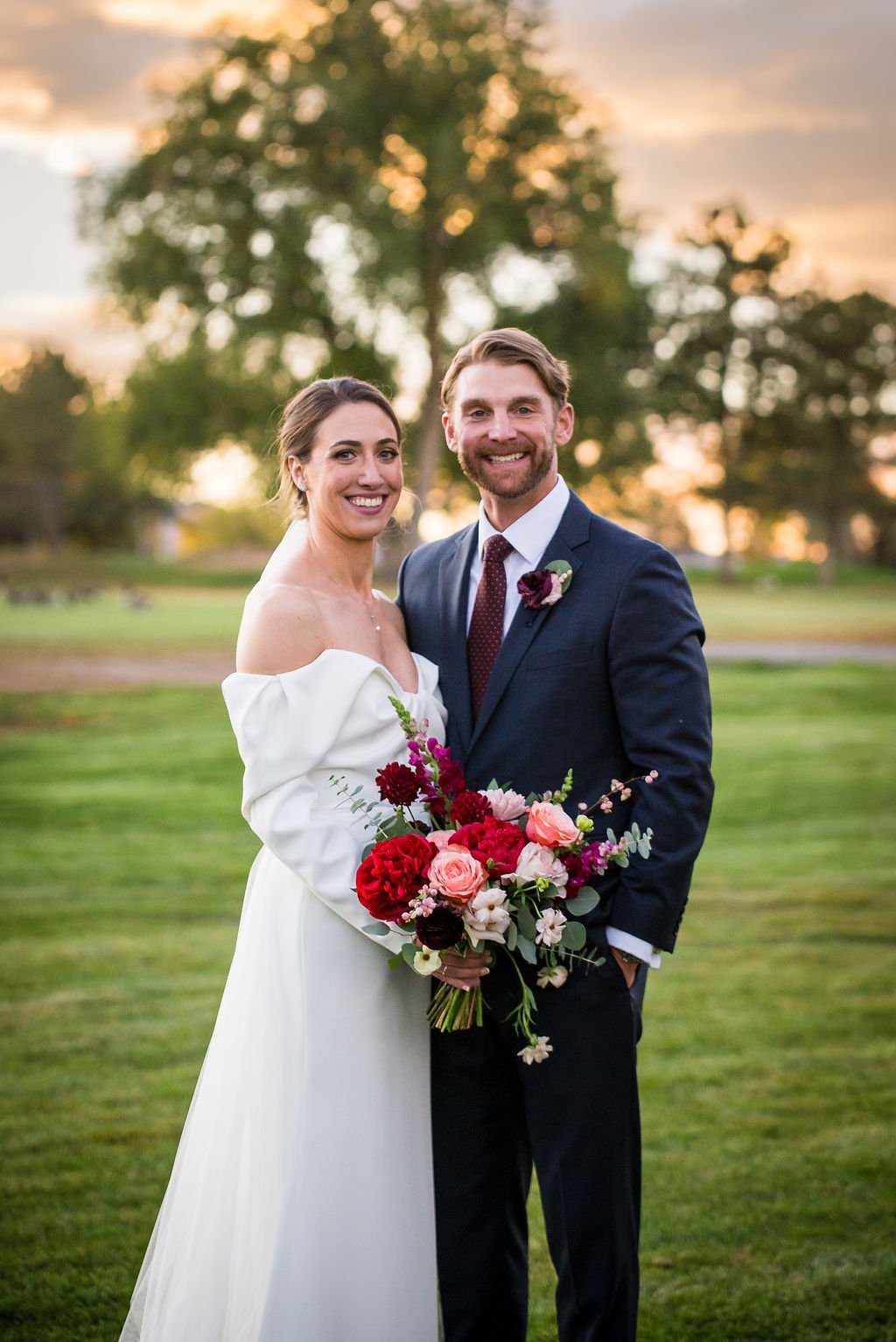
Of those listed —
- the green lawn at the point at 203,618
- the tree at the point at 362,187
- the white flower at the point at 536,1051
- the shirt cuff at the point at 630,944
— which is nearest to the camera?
the white flower at the point at 536,1051

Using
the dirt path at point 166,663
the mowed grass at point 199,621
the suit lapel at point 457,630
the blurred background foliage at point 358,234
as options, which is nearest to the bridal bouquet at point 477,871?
the suit lapel at point 457,630

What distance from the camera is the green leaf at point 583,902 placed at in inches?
109

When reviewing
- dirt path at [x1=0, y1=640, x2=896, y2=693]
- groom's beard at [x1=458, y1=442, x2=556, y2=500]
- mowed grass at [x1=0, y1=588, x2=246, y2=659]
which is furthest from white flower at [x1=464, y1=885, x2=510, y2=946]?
mowed grass at [x1=0, y1=588, x2=246, y2=659]

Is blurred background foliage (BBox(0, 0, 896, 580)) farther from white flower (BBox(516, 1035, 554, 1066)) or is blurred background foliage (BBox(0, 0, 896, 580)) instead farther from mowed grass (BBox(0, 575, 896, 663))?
white flower (BBox(516, 1035, 554, 1066))

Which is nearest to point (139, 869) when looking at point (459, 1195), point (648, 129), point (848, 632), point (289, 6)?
point (459, 1195)

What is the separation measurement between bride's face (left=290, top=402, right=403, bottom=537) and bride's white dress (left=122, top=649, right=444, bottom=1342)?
0.42 meters

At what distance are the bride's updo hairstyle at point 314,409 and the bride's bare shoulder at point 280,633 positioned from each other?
1.48 feet

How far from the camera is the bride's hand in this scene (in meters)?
2.82

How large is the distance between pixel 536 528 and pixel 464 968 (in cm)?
119

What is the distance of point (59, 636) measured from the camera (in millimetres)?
27828

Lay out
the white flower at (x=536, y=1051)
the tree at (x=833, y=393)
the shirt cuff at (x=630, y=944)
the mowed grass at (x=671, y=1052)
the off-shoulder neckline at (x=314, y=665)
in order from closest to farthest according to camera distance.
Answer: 1. the white flower at (x=536, y=1051)
2. the shirt cuff at (x=630, y=944)
3. the off-shoulder neckline at (x=314, y=665)
4. the mowed grass at (x=671, y=1052)
5. the tree at (x=833, y=393)

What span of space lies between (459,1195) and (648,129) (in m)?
39.4

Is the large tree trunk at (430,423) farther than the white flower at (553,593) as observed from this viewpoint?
Yes

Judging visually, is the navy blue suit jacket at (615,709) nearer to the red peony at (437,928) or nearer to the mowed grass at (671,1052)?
the red peony at (437,928)
